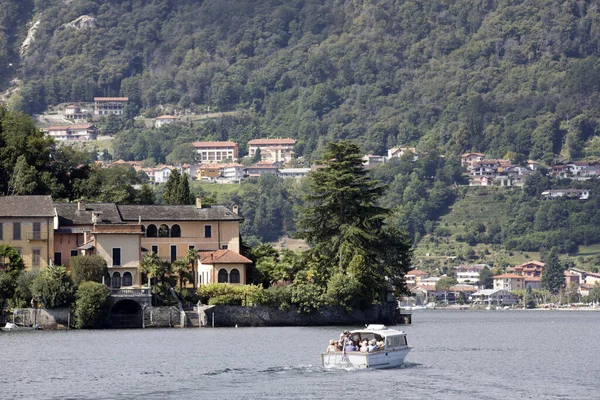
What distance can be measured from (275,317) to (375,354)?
3148cm

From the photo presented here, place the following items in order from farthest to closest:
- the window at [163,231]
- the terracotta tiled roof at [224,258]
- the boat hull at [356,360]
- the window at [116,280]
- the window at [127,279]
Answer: the window at [163,231]
the terracotta tiled roof at [224,258]
the window at [127,279]
the window at [116,280]
the boat hull at [356,360]

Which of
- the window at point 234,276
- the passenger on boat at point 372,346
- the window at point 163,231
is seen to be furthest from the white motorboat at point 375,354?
the window at point 163,231

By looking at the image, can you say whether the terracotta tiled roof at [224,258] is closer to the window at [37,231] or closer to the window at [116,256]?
the window at [116,256]

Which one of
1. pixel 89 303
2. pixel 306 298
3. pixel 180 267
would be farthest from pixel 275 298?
pixel 89 303

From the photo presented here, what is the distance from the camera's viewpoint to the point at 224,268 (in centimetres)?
10538

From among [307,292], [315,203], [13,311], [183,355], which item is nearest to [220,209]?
[315,203]

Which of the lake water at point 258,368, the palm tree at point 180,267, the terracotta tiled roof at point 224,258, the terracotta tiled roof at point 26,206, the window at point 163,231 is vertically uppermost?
the terracotta tiled roof at point 26,206

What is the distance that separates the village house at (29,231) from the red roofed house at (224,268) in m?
10.7

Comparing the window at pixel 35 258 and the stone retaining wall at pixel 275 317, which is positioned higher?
the window at pixel 35 258

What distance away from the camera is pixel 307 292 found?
101 meters

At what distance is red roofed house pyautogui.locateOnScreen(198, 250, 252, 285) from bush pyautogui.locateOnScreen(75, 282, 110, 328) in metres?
10.9

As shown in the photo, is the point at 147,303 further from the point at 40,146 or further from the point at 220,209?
the point at 40,146

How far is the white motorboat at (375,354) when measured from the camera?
6925cm

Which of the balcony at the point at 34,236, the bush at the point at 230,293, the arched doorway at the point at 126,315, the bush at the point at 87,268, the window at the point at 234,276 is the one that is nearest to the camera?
the bush at the point at 87,268
